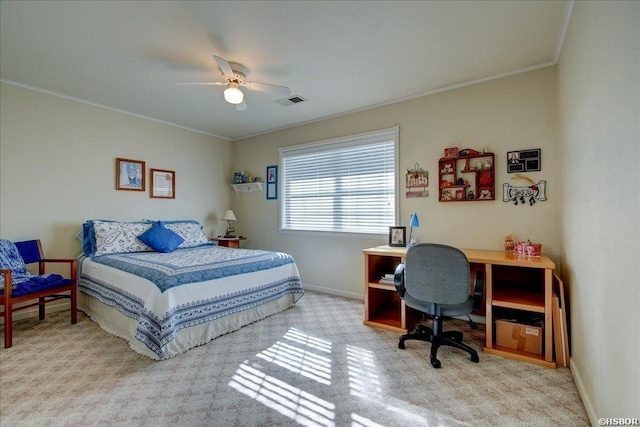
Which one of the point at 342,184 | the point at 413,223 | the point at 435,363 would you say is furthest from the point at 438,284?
the point at 342,184

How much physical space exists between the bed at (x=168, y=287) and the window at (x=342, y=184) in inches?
40.6

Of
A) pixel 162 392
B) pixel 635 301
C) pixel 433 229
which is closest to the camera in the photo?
pixel 635 301

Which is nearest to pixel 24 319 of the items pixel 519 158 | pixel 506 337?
pixel 506 337

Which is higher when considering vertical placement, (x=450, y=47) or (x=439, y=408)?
(x=450, y=47)

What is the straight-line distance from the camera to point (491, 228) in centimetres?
291

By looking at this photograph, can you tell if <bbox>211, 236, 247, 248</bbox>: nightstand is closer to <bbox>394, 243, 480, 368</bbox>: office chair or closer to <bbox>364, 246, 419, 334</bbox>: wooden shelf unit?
<bbox>364, 246, 419, 334</bbox>: wooden shelf unit

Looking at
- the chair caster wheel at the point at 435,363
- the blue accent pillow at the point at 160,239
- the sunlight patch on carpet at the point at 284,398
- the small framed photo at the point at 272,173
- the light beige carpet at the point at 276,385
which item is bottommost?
the sunlight patch on carpet at the point at 284,398

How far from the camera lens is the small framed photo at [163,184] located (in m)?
4.27

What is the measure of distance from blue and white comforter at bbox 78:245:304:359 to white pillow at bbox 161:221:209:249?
627mm

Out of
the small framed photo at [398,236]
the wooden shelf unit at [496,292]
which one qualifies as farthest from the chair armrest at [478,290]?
the small framed photo at [398,236]

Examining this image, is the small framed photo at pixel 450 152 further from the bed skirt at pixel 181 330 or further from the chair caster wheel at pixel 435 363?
the bed skirt at pixel 181 330

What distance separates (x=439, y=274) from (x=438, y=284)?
0.26ft

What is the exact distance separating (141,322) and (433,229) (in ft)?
9.79

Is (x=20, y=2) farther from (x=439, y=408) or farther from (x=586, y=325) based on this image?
(x=586, y=325)
